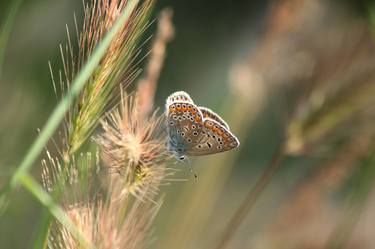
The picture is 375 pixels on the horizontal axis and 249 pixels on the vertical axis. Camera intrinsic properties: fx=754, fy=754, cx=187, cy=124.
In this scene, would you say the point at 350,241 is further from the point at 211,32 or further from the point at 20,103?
the point at 211,32

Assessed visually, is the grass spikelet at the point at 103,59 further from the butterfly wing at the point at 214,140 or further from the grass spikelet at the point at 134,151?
the butterfly wing at the point at 214,140

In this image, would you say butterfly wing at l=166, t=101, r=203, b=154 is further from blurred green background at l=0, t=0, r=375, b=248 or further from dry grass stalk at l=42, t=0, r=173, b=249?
blurred green background at l=0, t=0, r=375, b=248

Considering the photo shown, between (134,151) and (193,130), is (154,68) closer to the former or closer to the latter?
(193,130)

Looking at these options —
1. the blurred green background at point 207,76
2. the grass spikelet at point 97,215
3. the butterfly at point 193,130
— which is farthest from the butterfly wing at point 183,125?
the blurred green background at point 207,76

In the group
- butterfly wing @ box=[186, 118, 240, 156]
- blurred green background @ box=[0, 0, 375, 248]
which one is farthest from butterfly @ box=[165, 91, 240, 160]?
blurred green background @ box=[0, 0, 375, 248]

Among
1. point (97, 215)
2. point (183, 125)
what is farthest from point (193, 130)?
point (97, 215)

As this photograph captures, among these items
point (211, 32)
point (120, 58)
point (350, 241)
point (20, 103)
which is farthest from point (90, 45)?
point (211, 32)

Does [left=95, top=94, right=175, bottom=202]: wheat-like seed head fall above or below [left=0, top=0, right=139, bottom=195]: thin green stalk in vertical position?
below
